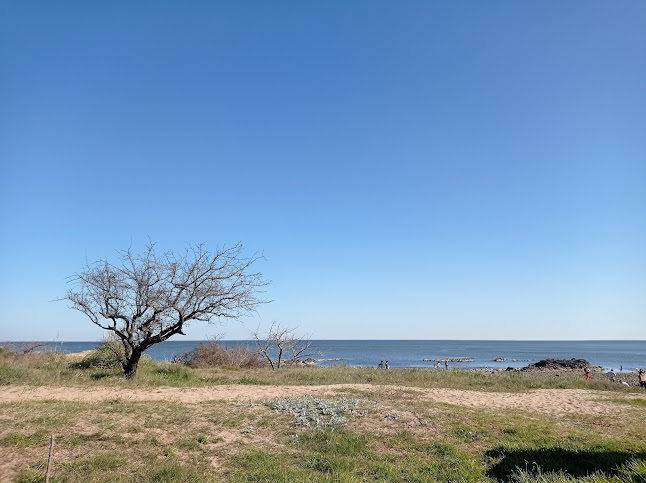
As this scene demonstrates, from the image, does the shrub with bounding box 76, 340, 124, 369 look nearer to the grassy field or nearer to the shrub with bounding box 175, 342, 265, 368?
the shrub with bounding box 175, 342, 265, 368

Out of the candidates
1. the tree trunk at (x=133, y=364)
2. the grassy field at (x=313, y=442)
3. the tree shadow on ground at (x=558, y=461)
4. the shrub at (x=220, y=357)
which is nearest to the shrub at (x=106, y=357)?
the tree trunk at (x=133, y=364)

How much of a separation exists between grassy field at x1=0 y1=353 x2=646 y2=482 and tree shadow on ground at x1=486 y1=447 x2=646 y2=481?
3 centimetres

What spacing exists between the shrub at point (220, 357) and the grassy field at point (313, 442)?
18.3 m

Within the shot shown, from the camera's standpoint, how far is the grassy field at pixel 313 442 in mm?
7641

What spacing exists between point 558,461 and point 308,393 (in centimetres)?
977

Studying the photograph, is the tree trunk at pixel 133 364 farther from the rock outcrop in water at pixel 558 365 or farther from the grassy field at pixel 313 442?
the rock outcrop in water at pixel 558 365

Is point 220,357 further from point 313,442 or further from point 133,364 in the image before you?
point 313,442

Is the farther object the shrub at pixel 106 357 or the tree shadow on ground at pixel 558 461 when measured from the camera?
the shrub at pixel 106 357

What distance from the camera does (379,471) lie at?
793cm

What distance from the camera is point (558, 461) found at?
837cm

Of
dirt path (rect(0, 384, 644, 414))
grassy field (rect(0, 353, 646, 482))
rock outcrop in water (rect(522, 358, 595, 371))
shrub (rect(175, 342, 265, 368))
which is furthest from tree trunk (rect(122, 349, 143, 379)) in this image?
rock outcrop in water (rect(522, 358, 595, 371))

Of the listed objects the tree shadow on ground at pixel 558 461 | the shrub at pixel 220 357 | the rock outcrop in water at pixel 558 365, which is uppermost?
the shrub at pixel 220 357

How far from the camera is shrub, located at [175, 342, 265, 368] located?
31031 millimetres

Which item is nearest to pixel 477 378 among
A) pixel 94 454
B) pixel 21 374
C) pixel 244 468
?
pixel 244 468
